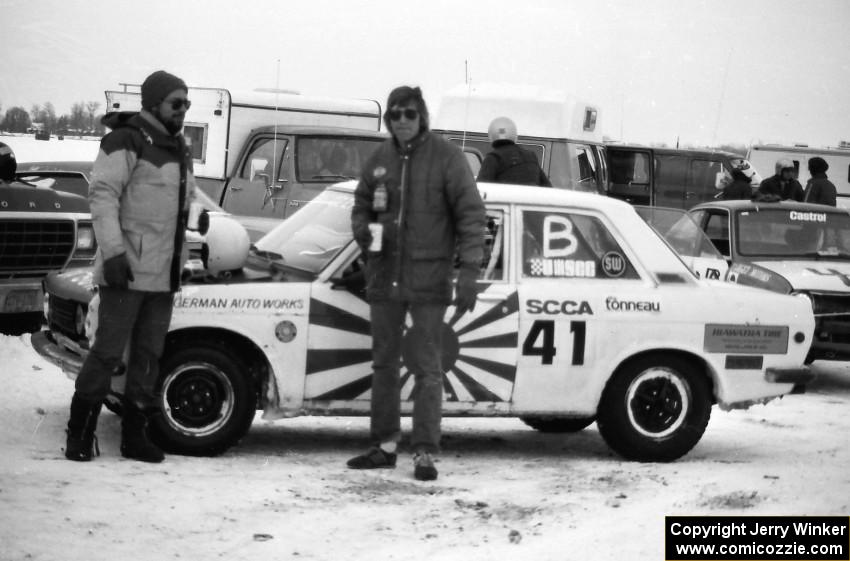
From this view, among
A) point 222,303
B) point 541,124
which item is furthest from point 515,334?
point 541,124

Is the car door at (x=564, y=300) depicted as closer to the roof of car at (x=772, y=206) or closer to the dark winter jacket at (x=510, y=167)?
the dark winter jacket at (x=510, y=167)

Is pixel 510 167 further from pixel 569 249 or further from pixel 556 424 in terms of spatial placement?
pixel 569 249

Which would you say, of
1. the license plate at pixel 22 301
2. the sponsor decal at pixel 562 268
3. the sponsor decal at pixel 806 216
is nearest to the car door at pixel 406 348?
the sponsor decal at pixel 562 268

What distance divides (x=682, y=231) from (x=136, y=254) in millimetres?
6462

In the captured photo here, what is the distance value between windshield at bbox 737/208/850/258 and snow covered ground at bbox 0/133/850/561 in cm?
355

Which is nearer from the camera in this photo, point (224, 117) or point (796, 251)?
point (796, 251)

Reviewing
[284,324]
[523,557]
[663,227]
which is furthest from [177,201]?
[663,227]

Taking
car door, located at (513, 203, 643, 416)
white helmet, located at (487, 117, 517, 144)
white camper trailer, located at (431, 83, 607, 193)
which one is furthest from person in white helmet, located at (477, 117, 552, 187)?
white camper trailer, located at (431, 83, 607, 193)

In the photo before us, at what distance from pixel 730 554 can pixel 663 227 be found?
689cm

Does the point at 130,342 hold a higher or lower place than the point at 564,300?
lower

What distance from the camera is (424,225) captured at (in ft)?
22.5

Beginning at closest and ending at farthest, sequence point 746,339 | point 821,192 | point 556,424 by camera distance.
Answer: point 746,339, point 556,424, point 821,192

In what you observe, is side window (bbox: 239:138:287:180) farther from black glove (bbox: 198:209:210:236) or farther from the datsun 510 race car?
black glove (bbox: 198:209:210:236)

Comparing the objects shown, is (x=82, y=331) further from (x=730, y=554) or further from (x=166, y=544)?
(x=730, y=554)
